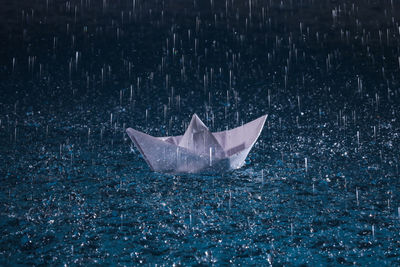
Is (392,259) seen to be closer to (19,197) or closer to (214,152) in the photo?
(214,152)

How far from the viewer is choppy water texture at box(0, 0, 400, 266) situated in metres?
2.58

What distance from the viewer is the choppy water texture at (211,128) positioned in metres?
2.58

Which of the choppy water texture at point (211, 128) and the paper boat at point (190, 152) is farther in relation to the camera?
the paper boat at point (190, 152)

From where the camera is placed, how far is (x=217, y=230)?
2.69 meters

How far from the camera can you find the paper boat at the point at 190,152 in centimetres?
323

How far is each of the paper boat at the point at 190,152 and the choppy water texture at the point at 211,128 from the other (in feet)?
0.28

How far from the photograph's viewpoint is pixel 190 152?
129 inches

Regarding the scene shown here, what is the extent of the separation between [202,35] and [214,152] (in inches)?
176

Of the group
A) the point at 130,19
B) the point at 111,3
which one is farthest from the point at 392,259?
the point at 111,3

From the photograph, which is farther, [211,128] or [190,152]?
[211,128]

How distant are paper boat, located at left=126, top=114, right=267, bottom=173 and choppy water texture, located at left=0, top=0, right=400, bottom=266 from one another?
0.09 meters

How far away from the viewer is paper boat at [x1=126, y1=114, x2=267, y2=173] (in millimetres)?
3227

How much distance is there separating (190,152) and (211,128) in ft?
4.35

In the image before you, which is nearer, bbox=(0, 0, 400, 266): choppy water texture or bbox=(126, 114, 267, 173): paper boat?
bbox=(0, 0, 400, 266): choppy water texture
